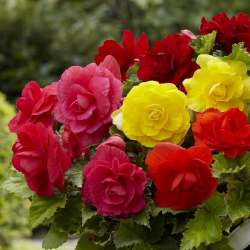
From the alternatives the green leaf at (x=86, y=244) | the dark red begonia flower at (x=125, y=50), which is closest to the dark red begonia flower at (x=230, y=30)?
the dark red begonia flower at (x=125, y=50)

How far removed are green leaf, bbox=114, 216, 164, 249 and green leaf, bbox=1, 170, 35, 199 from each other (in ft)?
0.65

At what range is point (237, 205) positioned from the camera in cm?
63

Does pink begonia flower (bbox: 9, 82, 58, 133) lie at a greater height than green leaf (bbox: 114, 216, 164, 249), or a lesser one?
greater

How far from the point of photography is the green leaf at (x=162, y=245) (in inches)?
26.5

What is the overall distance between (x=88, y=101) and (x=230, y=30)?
0.35 meters

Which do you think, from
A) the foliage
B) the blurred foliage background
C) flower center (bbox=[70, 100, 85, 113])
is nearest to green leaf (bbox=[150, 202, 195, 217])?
flower center (bbox=[70, 100, 85, 113])

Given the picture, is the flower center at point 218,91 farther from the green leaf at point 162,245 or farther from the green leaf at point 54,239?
the green leaf at point 54,239

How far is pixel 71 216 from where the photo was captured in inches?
29.2

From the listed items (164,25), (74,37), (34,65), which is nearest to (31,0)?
(74,37)

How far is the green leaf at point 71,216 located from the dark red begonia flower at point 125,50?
1.09ft

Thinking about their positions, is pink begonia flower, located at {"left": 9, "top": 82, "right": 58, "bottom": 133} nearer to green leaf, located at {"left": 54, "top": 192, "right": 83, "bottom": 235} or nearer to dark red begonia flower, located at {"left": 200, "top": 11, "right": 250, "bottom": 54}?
green leaf, located at {"left": 54, "top": 192, "right": 83, "bottom": 235}

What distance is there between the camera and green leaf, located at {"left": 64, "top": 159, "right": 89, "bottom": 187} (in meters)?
0.67

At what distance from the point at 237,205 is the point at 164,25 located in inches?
222

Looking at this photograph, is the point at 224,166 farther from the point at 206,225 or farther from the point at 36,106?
the point at 36,106
